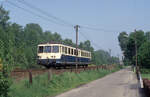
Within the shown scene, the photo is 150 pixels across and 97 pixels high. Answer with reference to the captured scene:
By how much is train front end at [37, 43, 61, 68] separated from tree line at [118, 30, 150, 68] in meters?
17.3

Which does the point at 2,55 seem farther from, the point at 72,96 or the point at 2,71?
the point at 72,96

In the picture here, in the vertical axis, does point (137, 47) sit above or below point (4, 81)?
above

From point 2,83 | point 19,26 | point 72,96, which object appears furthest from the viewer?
point 19,26

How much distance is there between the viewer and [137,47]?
270 feet

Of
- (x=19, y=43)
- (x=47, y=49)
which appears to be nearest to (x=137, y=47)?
(x=19, y=43)

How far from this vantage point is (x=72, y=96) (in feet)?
44.8

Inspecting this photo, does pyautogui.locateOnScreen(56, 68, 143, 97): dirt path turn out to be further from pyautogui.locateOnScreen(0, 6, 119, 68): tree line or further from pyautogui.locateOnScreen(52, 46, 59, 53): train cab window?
pyautogui.locateOnScreen(52, 46, 59, 53): train cab window

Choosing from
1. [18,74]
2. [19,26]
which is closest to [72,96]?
[18,74]

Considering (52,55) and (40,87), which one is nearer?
(40,87)

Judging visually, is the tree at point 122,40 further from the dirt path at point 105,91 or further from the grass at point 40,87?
the grass at point 40,87

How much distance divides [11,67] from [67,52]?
66.6 feet

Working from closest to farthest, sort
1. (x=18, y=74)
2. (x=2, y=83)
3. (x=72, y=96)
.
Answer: (x=2, y=83), (x=72, y=96), (x=18, y=74)

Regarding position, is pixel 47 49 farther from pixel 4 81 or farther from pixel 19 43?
pixel 19 43

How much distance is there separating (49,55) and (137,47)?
197 feet
